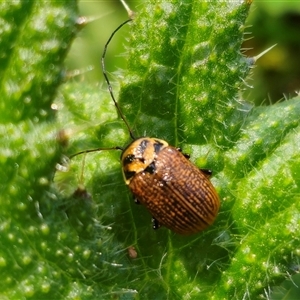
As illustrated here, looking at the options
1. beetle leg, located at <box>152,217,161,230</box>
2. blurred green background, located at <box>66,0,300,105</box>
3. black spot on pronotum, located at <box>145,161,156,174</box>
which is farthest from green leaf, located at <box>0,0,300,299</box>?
blurred green background, located at <box>66,0,300,105</box>

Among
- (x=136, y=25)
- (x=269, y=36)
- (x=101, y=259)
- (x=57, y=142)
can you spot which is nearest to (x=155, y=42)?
(x=136, y=25)

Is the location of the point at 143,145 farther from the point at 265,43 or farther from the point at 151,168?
the point at 265,43

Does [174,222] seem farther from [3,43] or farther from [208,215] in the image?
[3,43]

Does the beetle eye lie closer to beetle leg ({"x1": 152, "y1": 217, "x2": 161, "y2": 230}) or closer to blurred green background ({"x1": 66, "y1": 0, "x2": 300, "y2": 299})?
beetle leg ({"x1": 152, "y1": 217, "x2": 161, "y2": 230})

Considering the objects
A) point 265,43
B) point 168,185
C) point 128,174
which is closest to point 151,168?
point 168,185

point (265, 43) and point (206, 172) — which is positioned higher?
point (206, 172)

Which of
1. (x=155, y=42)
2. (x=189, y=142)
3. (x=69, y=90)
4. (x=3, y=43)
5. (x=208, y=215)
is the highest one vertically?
(x=3, y=43)
